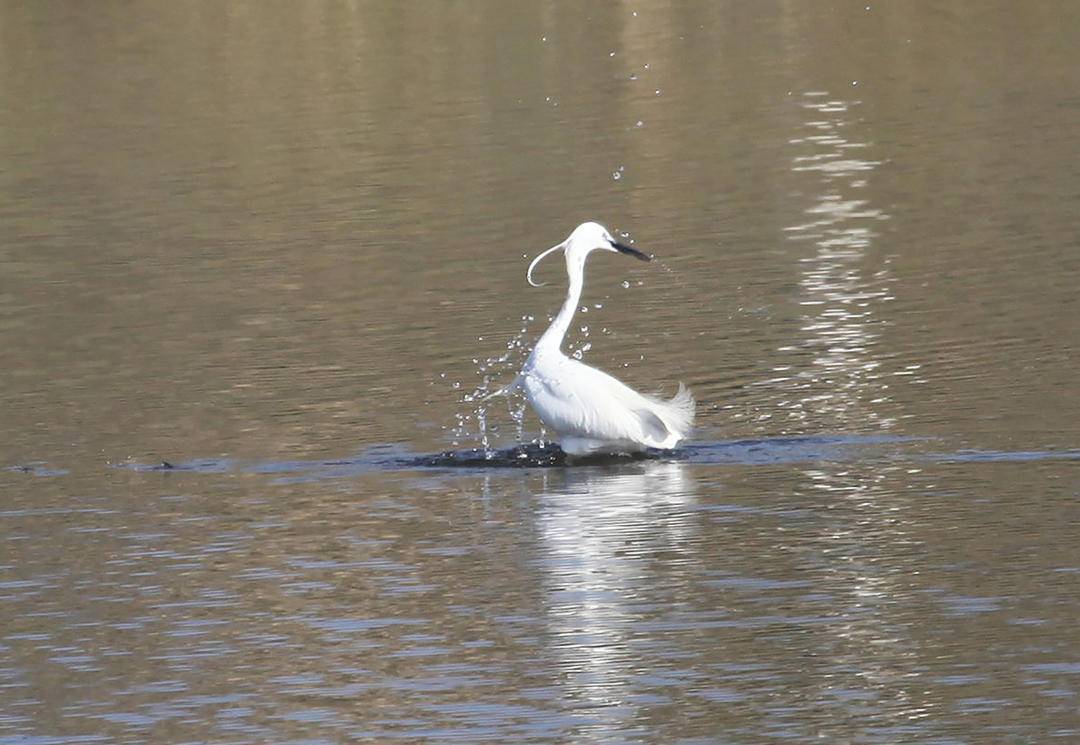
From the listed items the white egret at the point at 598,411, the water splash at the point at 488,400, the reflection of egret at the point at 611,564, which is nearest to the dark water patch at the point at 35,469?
the water splash at the point at 488,400

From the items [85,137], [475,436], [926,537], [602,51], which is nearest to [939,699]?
[926,537]

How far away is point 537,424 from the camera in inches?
655

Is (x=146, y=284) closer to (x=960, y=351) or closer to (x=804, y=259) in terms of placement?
(x=804, y=259)

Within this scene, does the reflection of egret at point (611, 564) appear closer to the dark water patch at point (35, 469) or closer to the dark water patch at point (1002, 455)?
the dark water patch at point (1002, 455)

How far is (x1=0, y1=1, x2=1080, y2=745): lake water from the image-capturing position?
10.7 metres

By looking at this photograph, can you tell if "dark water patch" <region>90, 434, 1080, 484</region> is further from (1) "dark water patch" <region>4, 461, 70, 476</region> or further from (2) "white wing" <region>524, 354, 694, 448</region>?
(1) "dark water patch" <region>4, 461, 70, 476</region>

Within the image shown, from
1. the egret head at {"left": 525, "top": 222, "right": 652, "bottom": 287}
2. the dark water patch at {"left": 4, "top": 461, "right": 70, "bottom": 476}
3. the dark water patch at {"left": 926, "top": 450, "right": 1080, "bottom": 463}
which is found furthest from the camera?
the egret head at {"left": 525, "top": 222, "right": 652, "bottom": 287}

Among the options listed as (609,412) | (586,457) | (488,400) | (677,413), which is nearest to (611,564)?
(609,412)

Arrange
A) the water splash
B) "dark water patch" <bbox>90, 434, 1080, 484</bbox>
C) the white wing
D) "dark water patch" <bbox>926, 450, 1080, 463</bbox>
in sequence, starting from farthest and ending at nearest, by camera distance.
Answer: the water splash < the white wing < "dark water patch" <bbox>90, 434, 1080, 484</bbox> < "dark water patch" <bbox>926, 450, 1080, 463</bbox>

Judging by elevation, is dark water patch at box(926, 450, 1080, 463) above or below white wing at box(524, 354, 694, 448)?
below

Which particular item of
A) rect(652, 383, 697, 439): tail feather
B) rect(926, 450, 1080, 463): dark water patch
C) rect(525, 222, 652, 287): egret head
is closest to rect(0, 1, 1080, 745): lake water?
rect(926, 450, 1080, 463): dark water patch

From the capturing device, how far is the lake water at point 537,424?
10719 millimetres

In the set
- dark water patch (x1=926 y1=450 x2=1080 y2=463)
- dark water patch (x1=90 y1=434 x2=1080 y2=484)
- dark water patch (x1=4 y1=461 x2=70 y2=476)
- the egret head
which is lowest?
dark water patch (x1=926 y1=450 x2=1080 y2=463)

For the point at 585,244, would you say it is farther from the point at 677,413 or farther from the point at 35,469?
the point at 35,469
